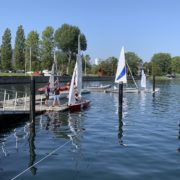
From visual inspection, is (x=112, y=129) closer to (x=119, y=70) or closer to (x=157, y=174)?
(x=157, y=174)

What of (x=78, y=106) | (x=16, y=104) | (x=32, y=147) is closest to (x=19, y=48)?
(x=78, y=106)

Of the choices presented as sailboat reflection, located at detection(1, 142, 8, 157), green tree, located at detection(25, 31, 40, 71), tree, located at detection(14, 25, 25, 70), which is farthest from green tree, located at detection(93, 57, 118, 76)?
sailboat reflection, located at detection(1, 142, 8, 157)

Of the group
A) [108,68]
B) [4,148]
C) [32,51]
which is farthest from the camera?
[108,68]

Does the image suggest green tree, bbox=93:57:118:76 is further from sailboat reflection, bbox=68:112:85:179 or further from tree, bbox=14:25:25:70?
sailboat reflection, bbox=68:112:85:179

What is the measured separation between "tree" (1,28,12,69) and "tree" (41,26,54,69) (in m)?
16.9

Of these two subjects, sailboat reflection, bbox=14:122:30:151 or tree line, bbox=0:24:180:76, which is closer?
sailboat reflection, bbox=14:122:30:151

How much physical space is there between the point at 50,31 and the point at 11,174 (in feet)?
444

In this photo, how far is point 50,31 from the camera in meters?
149

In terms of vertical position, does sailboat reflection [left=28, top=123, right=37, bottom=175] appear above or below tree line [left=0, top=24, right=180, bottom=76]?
below

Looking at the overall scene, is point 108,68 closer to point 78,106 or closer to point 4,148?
point 78,106

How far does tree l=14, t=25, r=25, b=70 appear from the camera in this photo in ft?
434

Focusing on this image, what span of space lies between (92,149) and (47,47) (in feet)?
422

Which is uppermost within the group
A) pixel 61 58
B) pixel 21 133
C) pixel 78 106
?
pixel 61 58

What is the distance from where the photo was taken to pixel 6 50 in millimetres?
128375
